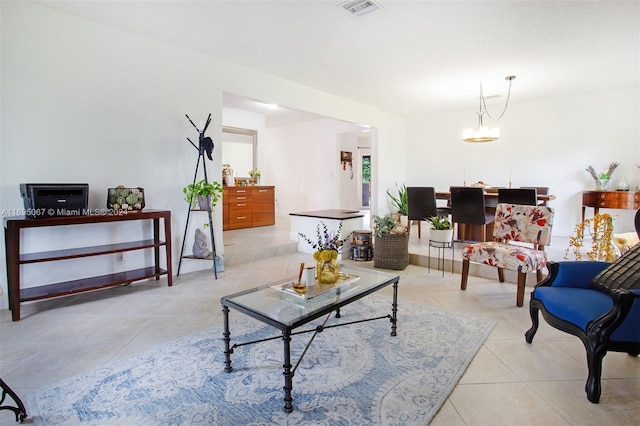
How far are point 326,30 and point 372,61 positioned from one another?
3.35ft

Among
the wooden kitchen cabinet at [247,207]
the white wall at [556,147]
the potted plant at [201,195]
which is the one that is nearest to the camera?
the potted plant at [201,195]

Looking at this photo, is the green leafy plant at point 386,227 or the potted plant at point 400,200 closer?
the green leafy plant at point 386,227

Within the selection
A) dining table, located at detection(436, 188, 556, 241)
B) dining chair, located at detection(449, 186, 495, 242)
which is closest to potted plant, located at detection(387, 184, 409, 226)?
dining table, located at detection(436, 188, 556, 241)

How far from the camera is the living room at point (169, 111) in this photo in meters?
2.85

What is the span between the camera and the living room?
2848 mm

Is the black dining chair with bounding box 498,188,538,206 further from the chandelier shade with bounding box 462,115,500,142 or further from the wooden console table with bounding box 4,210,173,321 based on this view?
the wooden console table with bounding box 4,210,173,321

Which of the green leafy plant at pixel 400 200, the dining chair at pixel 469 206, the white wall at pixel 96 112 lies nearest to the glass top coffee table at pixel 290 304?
the white wall at pixel 96 112

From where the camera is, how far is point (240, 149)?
284 inches

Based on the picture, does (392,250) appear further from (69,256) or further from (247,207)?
(247,207)

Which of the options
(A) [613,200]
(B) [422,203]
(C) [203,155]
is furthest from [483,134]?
(C) [203,155]

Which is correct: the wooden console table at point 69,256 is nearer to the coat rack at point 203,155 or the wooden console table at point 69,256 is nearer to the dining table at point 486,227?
the coat rack at point 203,155

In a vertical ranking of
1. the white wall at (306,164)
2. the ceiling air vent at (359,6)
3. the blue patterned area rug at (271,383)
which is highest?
the ceiling air vent at (359,6)

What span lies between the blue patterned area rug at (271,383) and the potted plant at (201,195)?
1.72 meters

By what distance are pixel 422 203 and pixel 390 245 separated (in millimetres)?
1289
